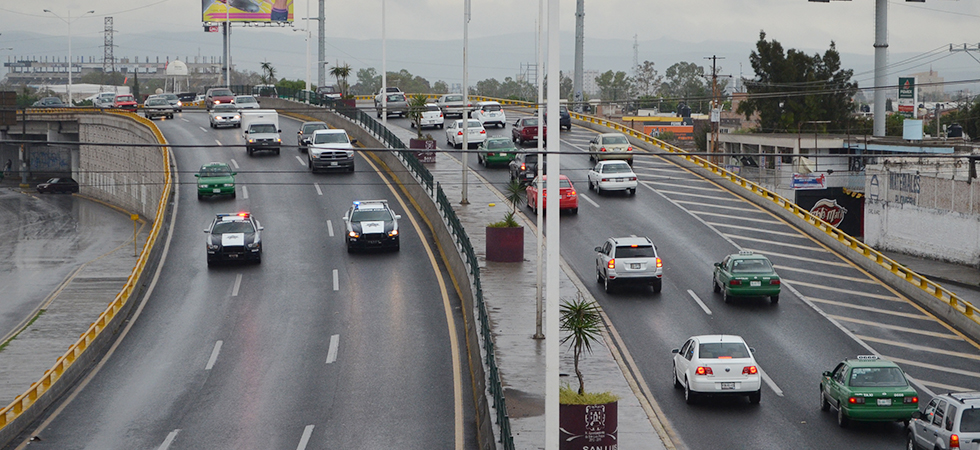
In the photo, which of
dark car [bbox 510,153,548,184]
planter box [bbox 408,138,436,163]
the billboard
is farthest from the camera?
the billboard

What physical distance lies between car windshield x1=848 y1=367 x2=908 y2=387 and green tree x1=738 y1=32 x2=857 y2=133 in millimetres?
61980

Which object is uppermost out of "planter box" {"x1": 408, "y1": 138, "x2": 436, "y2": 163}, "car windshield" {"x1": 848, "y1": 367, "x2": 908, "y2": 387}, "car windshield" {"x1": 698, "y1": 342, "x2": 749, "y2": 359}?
"planter box" {"x1": 408, "y1": 138, "x2": 436, "y2": 163}

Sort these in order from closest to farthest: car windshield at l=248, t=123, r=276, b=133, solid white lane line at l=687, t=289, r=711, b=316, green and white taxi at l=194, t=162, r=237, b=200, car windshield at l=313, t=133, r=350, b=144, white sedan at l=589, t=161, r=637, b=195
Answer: solid white lane line at l=687, t=289, r=711, b=316 → green and white taxi at l=194, t=162, r=237, b=200 → white sedan at l=589, t=161, r=637, b=195 → car windshield at l=313, t=133, r=350, b=144 → car windshield at l=248, t=123, r=276, b=133

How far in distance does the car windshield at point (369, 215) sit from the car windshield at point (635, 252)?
972 centimetres

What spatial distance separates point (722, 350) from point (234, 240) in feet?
63.7

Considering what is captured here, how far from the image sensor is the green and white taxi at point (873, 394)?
1991 centimetres

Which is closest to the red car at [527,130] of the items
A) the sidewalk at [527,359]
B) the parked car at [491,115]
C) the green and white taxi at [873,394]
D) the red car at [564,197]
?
the parked car at [491,115]

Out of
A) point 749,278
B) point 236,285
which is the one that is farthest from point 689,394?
point 236,285

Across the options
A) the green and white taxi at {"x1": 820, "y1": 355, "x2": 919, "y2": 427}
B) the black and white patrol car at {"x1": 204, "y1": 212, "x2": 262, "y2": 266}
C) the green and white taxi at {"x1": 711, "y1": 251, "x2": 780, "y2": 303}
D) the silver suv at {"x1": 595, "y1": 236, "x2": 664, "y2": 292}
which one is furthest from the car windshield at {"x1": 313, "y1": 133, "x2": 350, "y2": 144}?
the green and white taxi at {"x1": 820, "y1": 355, "x2": 919, "y2": 427}

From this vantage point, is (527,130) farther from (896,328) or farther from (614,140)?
(896,328)

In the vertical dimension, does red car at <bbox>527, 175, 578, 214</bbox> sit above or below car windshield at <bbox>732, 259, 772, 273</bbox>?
above

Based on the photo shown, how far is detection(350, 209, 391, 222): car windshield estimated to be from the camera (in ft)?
120

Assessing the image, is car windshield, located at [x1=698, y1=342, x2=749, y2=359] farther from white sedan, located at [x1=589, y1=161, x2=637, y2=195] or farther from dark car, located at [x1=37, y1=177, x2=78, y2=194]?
dark car, located at [x1=37, y1=177, x2=78, y2=194]

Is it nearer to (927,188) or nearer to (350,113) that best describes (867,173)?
(927,188)
